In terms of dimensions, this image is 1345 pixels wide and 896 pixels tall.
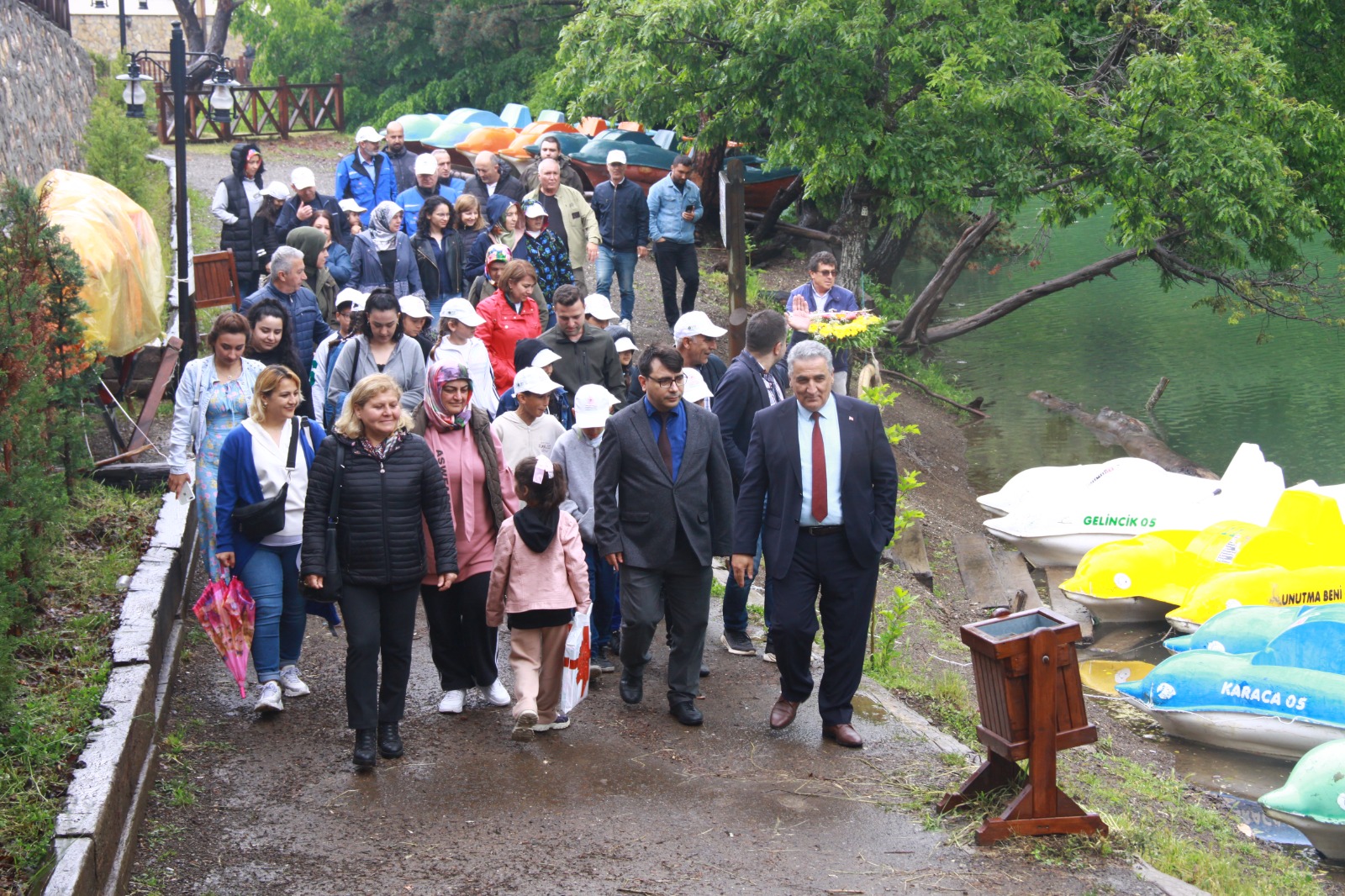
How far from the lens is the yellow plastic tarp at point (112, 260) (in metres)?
9.16

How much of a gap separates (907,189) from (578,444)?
933 centimetres

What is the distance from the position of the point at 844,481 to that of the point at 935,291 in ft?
49.0

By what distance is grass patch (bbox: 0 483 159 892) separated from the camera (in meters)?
4.44

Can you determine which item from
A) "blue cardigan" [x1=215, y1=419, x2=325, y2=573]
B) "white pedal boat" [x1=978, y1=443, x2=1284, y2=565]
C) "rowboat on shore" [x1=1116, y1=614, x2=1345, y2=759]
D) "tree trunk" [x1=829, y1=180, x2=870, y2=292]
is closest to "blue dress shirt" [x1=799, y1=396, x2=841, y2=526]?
"blue cardigan" [x1=215, y1=419, x2=325, y2=573]

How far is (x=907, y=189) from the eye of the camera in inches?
589

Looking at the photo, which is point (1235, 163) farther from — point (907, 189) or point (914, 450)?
point (914, 450)

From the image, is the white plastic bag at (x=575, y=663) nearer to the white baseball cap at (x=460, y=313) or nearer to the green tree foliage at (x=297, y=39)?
the white baseball cap at (x=460, y=313)

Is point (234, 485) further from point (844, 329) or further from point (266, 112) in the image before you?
point (266, 112)

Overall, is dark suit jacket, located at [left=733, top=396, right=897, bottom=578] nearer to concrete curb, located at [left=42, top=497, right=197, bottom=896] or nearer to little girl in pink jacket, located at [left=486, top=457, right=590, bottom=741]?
little girl in pink jacket, located at [left=486, top=457, right=590, bottom=741]

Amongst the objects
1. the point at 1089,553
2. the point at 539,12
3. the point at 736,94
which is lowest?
the point at 1089,553

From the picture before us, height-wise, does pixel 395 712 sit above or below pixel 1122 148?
below

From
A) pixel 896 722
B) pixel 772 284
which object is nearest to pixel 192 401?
pixel 896 722

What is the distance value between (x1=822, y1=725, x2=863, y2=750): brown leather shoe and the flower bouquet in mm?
3073

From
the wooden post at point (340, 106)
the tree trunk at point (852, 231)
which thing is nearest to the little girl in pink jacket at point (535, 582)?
the tree trunk at point (852, 231)
